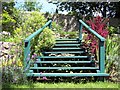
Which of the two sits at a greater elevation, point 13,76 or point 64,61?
point 64,61

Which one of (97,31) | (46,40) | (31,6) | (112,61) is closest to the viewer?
(112,61)

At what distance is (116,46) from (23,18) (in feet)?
21.5

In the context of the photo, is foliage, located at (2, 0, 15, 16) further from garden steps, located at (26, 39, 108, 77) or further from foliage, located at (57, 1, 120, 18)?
garden steps, located at (26, 39, 108, 77)

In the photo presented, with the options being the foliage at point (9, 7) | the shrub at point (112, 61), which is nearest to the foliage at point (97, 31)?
the shrub at point (112, 61)

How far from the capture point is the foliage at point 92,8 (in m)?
15.5

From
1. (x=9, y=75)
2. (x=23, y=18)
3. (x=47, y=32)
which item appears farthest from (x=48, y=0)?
(x=9, y=75)

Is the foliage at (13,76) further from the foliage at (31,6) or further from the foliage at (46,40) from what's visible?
the foliage at (31,6)

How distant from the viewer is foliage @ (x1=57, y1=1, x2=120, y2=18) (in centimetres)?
1550

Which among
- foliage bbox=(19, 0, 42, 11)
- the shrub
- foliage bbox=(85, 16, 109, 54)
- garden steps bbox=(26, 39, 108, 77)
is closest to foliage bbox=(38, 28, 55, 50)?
garden steps bbox=(26, 39, 108, 77)

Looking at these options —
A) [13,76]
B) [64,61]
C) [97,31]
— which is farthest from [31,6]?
[13,76]

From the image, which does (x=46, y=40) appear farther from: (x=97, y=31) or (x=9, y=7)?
(x=9, y=7)

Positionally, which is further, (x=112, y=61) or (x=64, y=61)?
(x=64, y=61)

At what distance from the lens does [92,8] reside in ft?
52.3

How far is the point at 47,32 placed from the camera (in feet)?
24.4
